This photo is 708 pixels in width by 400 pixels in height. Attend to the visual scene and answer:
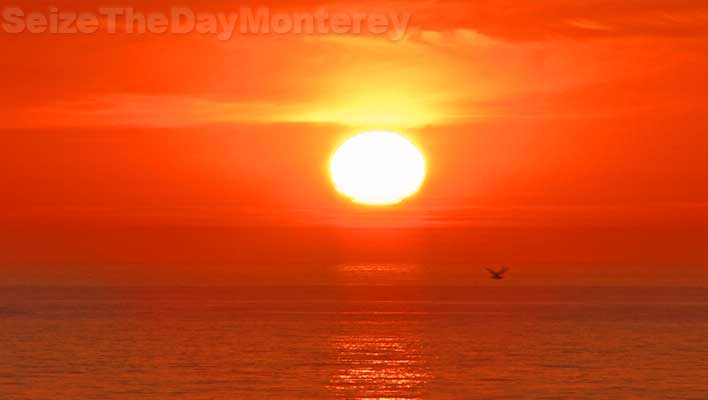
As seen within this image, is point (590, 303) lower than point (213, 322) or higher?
higher

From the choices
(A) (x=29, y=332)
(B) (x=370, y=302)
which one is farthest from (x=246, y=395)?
(B) (x=370, y=302)

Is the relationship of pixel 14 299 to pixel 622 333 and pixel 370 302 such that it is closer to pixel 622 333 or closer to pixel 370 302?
pixel 370 302

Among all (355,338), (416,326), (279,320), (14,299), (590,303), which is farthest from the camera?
(14,299)

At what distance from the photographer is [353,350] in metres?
92.8

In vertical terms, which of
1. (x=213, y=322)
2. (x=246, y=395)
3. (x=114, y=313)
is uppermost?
(x=114, y=313)

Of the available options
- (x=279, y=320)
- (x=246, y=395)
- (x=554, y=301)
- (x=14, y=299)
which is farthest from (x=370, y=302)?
(x=246, y=395)

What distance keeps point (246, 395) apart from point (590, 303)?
105 metres

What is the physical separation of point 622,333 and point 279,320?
3941 cm

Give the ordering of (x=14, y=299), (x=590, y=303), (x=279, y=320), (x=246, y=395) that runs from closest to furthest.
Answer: (x=246, y=395) < (x=279, y=320) < (x=590, y=303) < (x=14, y=299)

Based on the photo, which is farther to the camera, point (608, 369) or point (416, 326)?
point (416, 326)

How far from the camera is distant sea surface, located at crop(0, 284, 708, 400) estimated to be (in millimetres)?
70062

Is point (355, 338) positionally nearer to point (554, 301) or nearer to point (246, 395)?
point (246, 395)

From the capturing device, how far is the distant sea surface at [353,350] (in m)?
70.1

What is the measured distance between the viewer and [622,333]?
10931 cm
